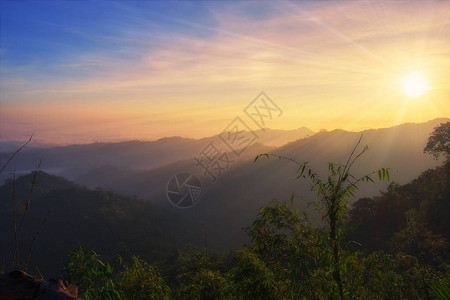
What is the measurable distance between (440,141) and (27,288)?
90.2ft

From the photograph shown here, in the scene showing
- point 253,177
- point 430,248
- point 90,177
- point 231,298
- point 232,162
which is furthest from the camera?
point 90,177

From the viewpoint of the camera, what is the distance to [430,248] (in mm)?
14477

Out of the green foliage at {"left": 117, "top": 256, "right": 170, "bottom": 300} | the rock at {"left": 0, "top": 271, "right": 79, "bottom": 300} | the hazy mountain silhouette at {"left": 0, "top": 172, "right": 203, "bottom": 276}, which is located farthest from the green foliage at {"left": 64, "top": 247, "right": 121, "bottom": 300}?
the hazy mountain silhouette at {"left": 0, "top": 172, "right": 203, "bottom": 276}

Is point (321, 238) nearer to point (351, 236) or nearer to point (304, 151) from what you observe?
point (351, 236)

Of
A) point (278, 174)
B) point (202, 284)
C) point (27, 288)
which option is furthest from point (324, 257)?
point (278, 174)

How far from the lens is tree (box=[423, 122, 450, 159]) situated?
76.7 ft

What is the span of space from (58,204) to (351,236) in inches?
2497

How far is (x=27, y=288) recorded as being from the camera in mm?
2533

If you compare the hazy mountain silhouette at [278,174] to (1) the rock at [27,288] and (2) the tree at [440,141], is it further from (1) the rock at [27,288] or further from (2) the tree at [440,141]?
(1) the rock at [27,288]

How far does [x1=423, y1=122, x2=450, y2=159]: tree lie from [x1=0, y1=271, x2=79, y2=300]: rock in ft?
87.5

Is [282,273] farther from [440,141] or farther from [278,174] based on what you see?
[278,174]

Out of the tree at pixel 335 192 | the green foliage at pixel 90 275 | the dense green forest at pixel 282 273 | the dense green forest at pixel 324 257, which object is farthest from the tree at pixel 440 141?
the green foliage at pixel 90 275

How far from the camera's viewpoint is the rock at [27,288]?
2.47m

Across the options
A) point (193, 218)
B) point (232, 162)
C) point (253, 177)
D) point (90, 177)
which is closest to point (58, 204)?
point (193, 218)
